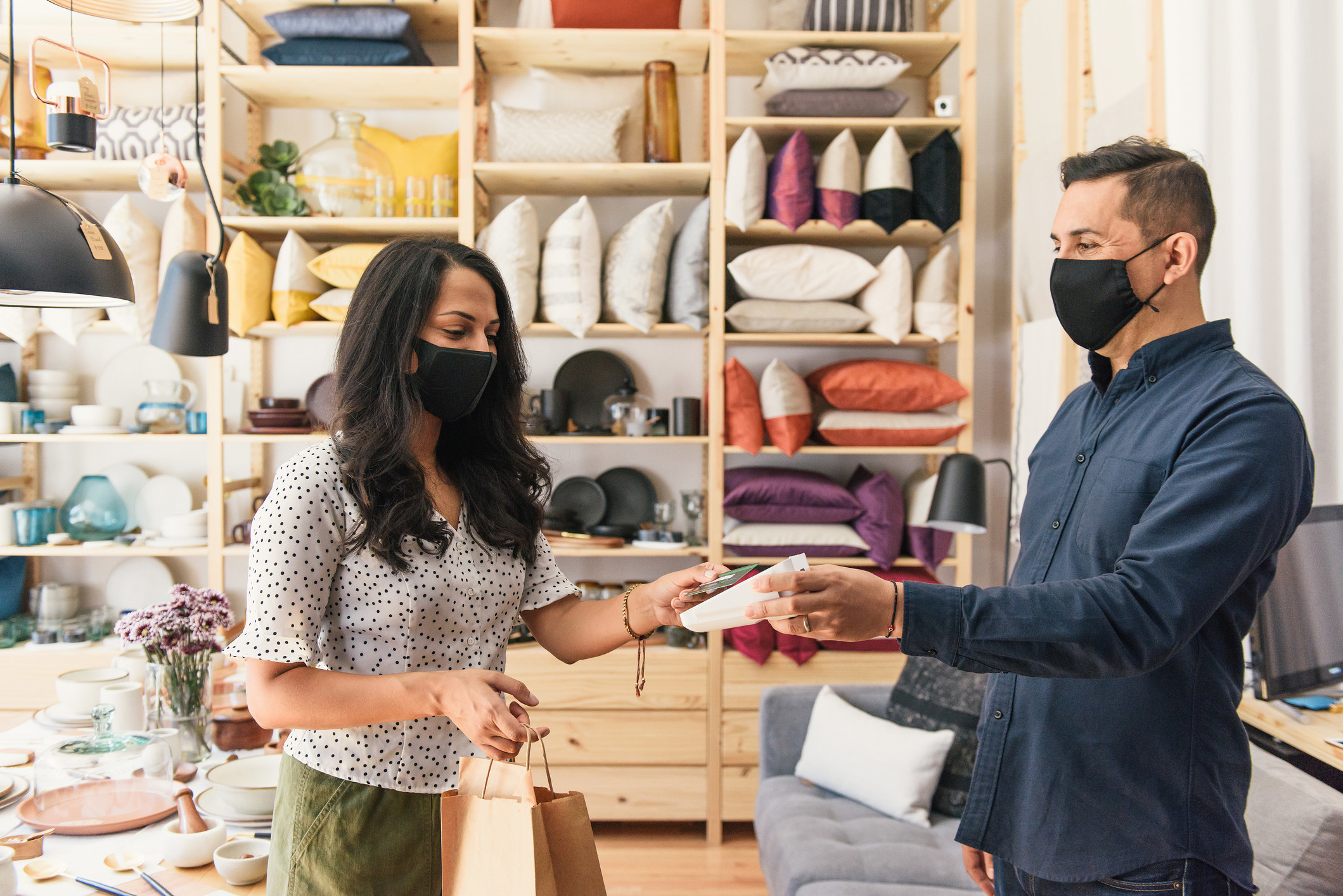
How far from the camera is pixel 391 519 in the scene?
1258 millimetres

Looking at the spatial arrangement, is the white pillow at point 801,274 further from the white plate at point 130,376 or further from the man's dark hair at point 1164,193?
the white plate at point 130,376

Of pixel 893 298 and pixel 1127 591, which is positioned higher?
pixel 893 298

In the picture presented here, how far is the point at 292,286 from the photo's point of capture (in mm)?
3229

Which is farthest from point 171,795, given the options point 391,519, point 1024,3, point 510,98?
point 1024,3

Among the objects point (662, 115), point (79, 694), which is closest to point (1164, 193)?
point (662, 115)

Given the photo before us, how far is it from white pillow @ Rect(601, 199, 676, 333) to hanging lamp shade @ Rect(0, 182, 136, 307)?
1.74m

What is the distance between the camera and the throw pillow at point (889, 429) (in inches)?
127

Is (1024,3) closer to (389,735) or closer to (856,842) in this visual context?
(856,842)

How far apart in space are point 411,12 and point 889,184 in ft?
6.07

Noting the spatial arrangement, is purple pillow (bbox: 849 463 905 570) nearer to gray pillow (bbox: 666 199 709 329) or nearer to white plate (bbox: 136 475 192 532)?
gray pillow (bbox: 666 199 709 329)

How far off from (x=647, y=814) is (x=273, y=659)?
2338mm

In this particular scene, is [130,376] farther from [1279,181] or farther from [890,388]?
[1279,181]

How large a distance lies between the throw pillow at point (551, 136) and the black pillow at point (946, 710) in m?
2.05

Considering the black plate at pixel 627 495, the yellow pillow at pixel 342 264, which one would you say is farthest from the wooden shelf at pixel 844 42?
the black plate at pixel 627 495
